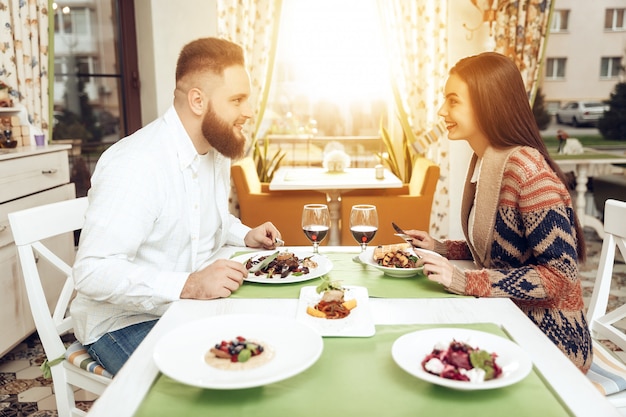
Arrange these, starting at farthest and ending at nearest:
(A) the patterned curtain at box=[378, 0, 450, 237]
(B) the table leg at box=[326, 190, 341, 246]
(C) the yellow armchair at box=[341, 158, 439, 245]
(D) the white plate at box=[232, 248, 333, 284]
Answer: (A) the patterned curtain at box=[378, 0, 450, 237] < (B) the table leg at box=[326, 190, 341, 246] < (C) the yellow armchair at box=[341, 158, 439, 245] < (D) the white plate at box=[232, 248, 333, 284]

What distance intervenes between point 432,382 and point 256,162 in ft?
→ 14.5

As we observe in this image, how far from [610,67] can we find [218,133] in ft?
16.6

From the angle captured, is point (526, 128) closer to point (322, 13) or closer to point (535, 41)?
point (535, 41)

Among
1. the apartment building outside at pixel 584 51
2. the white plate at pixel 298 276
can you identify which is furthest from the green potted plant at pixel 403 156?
the white plate at pixel 298 276

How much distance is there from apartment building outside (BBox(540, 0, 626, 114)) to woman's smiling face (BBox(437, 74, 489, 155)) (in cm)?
439

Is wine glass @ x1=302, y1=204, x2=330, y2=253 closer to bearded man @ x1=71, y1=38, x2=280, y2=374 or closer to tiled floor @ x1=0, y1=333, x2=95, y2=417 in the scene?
bearded man @ x1=71, y1=38, x2=280, y2=374

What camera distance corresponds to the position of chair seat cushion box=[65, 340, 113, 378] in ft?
5.83

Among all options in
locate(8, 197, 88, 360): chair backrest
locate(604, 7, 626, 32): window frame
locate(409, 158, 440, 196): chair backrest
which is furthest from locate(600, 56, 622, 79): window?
locate(8, 197, 88, 360): chair backrest

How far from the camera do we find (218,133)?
1949mm

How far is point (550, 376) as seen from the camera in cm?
106

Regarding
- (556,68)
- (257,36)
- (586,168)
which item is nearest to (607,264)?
(586,168)

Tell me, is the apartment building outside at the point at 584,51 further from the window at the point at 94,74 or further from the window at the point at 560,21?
the window at the point at 94,74

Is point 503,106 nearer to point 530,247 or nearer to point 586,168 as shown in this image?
point 530,247

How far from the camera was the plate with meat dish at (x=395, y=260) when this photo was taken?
5.41 feet
